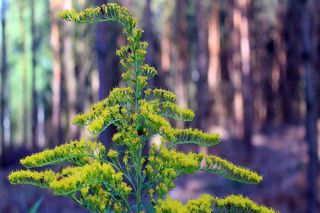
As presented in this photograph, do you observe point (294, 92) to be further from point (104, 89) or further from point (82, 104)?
point (104, 89)

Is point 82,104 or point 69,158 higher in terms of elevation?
point 82,104

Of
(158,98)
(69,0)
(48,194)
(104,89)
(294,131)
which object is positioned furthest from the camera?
(294,131)

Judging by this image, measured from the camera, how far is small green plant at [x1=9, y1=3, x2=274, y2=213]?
2.66 meters

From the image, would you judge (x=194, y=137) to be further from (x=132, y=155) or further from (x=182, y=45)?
(x=182, y=45)

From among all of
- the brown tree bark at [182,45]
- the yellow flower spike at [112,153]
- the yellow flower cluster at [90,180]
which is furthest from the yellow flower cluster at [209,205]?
the brown tree bark at [182,45]

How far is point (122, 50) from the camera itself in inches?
115

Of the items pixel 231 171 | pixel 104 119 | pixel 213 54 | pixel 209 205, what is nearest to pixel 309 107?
pixel 231 171

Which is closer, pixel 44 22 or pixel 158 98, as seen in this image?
pixel 158 98

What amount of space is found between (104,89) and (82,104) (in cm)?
2030

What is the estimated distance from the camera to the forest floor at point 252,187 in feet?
35.0

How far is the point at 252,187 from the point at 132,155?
11.4 meters

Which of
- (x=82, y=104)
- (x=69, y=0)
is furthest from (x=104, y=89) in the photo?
(x=82, y=104)

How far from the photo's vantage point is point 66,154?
105 inches

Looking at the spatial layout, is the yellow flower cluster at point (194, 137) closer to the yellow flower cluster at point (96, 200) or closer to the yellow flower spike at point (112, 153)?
the yellow flower spike at point (112, 153)
